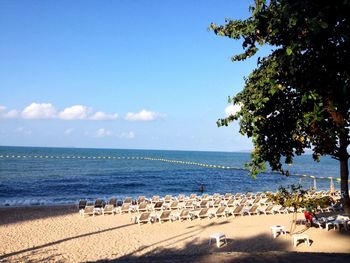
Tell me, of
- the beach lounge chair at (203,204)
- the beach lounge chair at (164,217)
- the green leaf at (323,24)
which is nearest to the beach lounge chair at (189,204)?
the beach lounge chair at (203,204)

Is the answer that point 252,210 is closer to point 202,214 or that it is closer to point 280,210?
point 280,210

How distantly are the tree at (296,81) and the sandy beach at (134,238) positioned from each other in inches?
109

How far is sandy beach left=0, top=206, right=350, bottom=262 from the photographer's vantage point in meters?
12.2

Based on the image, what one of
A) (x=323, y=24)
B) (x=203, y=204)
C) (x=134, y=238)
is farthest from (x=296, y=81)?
(x=203, y=204)

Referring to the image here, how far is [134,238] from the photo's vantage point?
14.7 metres

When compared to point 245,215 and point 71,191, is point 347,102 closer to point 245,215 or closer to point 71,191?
point 245,215

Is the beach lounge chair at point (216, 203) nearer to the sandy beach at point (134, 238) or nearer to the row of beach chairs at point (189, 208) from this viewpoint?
the row of beach chairs at point (189, 208)

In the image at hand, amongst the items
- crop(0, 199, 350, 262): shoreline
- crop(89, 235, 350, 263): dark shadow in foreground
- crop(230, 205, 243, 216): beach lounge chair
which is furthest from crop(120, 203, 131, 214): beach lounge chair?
crop(89, 235, 350, 263): dark shadow in foreground

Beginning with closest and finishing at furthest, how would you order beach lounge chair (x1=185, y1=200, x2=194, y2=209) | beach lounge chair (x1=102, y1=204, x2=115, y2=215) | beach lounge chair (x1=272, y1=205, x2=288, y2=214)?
beach lounge chair (x1=272, y1=205, x2=288, y2=214) < beach lounge chair (x1=102, y1=204, x2=115, y2=215) < beach lounge chair (x1=185, y1=200, x2=194, y2=209)

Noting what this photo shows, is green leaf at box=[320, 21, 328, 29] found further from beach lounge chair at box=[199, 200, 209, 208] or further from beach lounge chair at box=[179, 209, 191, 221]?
beach lounge chair at box=[199, 200, 209, 208]

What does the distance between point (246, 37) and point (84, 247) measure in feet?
29.8

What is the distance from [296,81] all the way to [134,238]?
9.70m

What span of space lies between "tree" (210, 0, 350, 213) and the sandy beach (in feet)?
9.05

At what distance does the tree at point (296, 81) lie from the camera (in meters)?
6.96
